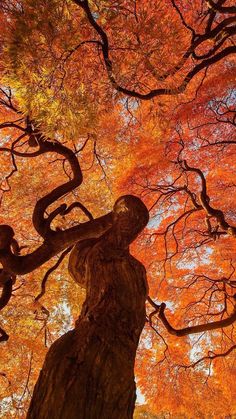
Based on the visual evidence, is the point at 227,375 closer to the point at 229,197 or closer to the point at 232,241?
the point at 232,241

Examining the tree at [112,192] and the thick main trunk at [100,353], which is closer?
the thick main trunk at [100,353]

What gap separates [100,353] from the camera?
2.35 meters

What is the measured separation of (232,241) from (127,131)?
382 centimetres

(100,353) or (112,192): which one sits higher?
(112,192)

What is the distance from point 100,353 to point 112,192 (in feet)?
Result: 17.3

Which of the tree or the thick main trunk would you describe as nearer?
the thick main trunk

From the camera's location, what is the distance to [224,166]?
7.58 metres

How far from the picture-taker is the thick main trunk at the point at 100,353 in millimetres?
2104

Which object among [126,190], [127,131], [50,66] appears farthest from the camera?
[126,190]

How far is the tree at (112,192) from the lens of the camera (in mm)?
2559

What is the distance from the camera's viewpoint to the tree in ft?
8.39

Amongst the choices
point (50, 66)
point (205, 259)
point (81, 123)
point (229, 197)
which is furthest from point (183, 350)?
point (50, 66)

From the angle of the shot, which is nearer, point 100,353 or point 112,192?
point 100,353

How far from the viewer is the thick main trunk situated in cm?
210
